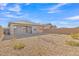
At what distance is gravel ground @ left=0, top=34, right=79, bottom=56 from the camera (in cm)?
147

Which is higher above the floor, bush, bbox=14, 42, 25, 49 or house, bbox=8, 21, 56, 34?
house, bbox=8, 21, 56, 34

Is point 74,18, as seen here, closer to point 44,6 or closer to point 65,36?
point 65,36

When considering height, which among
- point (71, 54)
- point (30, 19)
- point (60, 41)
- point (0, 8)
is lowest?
point (71, 54)

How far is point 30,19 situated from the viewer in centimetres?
149

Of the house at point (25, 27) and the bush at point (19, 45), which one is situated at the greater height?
the house at point (25, 27)

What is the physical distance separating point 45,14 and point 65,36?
0.29 metres

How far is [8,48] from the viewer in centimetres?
148

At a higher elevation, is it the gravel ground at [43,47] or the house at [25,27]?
the house at [25,27]

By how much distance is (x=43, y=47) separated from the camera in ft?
4.88

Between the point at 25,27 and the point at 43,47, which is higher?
the point at 25,27

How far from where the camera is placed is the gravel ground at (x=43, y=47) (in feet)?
4.83

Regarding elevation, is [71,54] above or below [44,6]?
below

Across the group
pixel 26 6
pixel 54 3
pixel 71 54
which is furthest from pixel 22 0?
pixel 71 54

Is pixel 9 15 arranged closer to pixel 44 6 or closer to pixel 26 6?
pixel 26 6
